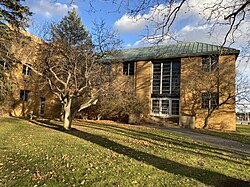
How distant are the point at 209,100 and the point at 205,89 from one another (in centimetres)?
122

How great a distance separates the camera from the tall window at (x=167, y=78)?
24.4 metres

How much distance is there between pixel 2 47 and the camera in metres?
14.7

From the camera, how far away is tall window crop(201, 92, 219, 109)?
21572 mm

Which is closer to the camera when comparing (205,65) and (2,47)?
(2,47)

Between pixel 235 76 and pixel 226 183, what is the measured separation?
59.6 feet

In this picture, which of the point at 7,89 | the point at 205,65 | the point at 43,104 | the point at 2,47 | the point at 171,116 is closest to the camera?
the point at 2,47

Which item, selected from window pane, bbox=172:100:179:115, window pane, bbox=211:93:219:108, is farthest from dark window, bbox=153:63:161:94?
window pane, bbox=211:93:219:108

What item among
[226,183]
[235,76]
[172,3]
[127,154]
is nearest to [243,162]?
[226,183]

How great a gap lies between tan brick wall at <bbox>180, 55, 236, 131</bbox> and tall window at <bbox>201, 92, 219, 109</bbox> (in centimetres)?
39

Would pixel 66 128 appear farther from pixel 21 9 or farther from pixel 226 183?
pixel 226 183

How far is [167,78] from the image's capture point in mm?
25000

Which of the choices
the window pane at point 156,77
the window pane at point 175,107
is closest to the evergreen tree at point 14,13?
the window pane at point 156,77

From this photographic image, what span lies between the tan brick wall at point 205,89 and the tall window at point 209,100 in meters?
0.39

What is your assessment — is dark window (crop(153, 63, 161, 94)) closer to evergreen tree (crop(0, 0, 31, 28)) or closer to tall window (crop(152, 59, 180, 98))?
tall window (crop(152, 59, 180, 98))
